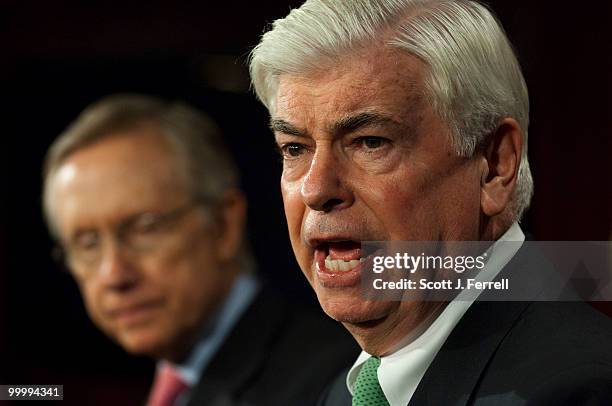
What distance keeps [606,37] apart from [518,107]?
1.80ft

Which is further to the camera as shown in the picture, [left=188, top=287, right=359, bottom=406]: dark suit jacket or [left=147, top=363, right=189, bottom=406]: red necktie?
[left=147, top=363, right=189, bottom=406]: red necktie

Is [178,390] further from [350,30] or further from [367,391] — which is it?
[350,30]

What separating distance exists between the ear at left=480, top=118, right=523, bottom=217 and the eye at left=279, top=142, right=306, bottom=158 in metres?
0.22

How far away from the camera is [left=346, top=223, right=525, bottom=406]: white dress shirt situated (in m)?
1.19

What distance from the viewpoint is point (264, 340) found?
1945 mm

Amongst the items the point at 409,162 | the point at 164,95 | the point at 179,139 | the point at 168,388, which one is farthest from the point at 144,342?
the point at 409,162

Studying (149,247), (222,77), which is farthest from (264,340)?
(222,77)

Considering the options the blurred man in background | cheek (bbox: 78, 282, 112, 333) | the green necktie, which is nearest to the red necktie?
the blurred man in background

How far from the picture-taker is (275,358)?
6.19 ft

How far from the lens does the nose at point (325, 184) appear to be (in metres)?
1.17

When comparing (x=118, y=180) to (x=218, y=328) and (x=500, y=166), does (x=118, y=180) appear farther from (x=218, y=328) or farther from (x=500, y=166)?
(x=500, y=166)

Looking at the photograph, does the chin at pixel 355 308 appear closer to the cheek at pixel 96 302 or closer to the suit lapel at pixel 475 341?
the suit lapel at pixel 475 341

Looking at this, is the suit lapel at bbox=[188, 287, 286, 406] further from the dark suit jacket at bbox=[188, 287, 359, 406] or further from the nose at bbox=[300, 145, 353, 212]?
the nose at bbox=[300, 145, 353, 212]

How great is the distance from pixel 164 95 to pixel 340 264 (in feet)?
4.33
